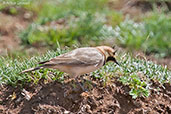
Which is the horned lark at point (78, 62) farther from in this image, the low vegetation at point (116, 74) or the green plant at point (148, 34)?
the green plant at point (148, 34)

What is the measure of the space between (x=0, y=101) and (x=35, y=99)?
0.52m

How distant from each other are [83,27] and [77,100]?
4234 millimetres

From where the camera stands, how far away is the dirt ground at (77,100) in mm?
4707

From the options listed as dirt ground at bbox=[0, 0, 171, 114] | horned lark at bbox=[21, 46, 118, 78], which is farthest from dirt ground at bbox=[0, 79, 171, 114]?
horned lark at bbox=[21, 46, 118, 78]

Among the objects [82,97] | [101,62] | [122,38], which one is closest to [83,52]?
[101,62]

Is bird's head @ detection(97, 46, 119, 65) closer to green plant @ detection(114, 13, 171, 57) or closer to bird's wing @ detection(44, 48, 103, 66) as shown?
bird's wing @ detection(44, 48, 103, 66)

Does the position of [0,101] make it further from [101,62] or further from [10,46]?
[10,46]

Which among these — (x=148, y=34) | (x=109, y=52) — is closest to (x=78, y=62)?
(x=109, y=52)

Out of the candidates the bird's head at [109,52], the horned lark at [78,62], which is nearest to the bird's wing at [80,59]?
the horned lark at [78,62]

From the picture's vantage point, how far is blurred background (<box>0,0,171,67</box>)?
8484 mm

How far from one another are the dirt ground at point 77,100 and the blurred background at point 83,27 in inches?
114

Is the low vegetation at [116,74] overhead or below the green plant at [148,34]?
overhead

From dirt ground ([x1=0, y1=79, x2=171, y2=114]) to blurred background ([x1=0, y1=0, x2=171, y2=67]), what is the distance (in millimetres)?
2896

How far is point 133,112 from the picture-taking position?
487cm
